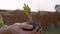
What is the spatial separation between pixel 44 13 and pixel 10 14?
655 millimetres

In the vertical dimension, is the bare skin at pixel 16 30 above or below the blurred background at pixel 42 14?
above

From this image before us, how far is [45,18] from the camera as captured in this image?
256 cm

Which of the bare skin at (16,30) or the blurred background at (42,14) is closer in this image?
Answer: the bare skin at (16,30)

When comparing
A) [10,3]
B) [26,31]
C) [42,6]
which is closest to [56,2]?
[42,6]

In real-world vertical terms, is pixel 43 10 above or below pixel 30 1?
below

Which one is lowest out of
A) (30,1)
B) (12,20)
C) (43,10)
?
(12,20)

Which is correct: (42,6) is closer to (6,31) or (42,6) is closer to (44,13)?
(44,13)

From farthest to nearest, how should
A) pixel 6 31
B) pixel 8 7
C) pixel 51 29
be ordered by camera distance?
1. pixel 8 7
2. pixel 51 29
3. pixel 6 31

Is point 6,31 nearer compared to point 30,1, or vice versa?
point 6,31

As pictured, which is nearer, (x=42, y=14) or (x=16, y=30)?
(x=16, y=30)

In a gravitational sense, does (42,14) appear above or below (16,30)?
below

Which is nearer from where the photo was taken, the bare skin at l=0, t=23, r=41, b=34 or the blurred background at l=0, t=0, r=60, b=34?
the bare skin at l=0, t=23, r=41, b=34

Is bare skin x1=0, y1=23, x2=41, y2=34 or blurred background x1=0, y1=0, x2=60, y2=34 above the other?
bare skin x1=0, y1=23, x2=41, y2=34

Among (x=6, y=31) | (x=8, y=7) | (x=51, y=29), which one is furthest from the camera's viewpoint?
(x=8, y=7)
